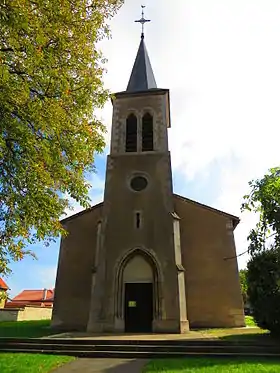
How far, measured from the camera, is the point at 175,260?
1566 centimetres

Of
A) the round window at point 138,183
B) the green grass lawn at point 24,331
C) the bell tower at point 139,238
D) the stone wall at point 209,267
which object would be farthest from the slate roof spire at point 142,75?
the green grass lawn at point 24,331

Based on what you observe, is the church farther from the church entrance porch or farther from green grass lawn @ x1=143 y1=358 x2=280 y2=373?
green grass lawn @ x1=143 y1=358 x2=280 y2=373

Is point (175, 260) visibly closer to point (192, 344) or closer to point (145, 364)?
point (192, 344)

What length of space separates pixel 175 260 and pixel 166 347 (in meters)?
5.89

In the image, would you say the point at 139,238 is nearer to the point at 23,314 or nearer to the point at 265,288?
the point at 265,288

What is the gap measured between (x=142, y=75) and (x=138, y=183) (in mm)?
9019

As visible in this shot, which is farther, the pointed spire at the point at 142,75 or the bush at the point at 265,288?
the pointed spire at the point at 142,75

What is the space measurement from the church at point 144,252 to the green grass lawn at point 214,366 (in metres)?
6.35

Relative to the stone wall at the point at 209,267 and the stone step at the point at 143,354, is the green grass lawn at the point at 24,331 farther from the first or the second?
the stone wall at the point at 209,267

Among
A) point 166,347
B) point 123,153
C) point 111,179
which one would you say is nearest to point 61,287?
point 111,179

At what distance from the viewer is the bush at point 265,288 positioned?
11.3 metres

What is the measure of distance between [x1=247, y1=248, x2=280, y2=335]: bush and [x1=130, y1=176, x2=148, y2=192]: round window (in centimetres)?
735

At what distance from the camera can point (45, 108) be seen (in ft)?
23.8

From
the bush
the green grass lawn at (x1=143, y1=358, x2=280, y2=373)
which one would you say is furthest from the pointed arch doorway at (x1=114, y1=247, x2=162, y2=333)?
the green grass lawn at (x1=143, y1=358, x2=280, y2=373)
